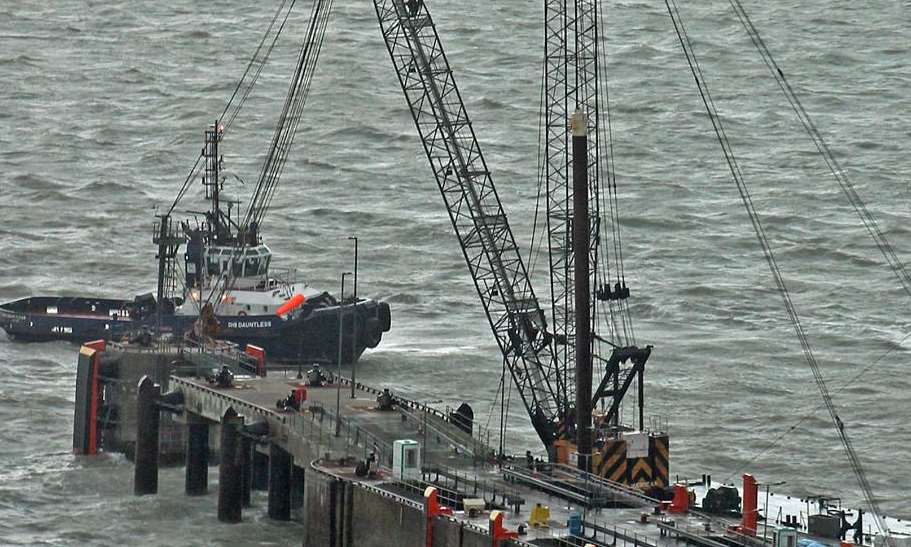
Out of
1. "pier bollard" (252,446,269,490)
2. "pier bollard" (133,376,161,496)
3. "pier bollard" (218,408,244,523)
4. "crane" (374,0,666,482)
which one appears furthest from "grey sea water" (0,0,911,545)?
"crane" (374,0,666,482)

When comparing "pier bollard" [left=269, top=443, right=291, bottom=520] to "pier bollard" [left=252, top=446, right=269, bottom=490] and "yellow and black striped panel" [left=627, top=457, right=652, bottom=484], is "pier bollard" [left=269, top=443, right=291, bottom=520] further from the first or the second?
"yellow and black striped panel" [left=627, top=457, right=652, bottom=484]

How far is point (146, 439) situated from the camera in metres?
96.4

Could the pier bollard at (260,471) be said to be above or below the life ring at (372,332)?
below

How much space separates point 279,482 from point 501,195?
59.6 meters

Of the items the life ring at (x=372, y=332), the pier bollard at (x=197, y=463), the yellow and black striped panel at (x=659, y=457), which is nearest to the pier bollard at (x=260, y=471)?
the pier bollard at (x=197, y=463)

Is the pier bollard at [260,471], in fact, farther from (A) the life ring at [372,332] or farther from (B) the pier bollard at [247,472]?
(A) the life ring at [372,332]

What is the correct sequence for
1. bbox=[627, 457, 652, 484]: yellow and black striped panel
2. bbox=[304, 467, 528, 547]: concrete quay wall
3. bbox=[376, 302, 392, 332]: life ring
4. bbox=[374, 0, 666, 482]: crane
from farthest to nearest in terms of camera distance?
bbox=[376, 302, 392, 332]: life ring, bbox=[374, 0, 666, 482]: crane, bbox=[627, 457, 652, 484]: yellow and black striped panel, bbox=[304, 467, 528, 547]: concrete quay wall

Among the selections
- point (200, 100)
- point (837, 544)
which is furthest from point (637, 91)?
point (837, 544)

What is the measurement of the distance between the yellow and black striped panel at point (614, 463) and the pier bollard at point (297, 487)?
1188 cm

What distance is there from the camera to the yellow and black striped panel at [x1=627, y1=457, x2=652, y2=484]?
3410 inches

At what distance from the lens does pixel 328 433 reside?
8819 centimetres

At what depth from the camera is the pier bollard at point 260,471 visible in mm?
96750

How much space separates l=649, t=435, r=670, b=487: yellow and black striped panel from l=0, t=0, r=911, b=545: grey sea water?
31.4ft

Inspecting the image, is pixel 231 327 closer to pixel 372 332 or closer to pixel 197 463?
pixel 372 332
